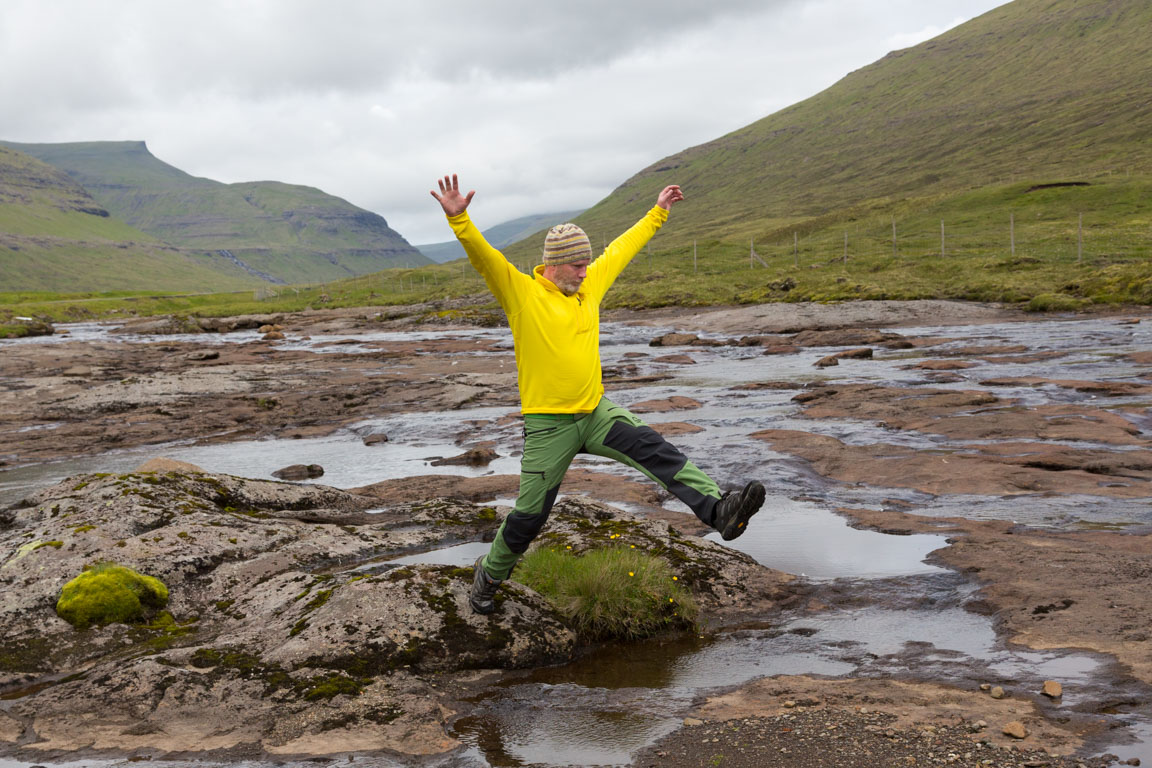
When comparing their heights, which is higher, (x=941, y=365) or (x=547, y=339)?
(x=547, y=339)

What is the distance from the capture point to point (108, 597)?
8453mm

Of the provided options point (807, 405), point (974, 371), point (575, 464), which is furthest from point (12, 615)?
point (974, 371)

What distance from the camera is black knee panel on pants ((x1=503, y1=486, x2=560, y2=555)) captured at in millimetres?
7238

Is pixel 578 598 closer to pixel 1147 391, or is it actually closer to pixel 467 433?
pixel 467 433

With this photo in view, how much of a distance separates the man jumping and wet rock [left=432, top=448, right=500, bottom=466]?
1075 centimetres

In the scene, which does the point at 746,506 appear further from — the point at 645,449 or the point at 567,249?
the point at 567,249

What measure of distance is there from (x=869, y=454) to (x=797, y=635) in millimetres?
9175

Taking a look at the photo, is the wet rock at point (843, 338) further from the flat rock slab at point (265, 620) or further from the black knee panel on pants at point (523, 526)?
the black knee panel on pants at point (523, 526)

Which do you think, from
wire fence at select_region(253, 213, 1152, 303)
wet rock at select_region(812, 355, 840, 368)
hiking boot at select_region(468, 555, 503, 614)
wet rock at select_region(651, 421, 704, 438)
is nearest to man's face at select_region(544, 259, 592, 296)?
hiking boot at select_region(468, 555, 503, 614)

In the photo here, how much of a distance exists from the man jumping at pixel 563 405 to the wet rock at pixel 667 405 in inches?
657

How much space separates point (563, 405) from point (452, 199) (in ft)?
6.09

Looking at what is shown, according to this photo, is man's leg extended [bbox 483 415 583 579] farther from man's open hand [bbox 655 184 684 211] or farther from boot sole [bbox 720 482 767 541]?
man's open hand [bbox 655 184 684 211]

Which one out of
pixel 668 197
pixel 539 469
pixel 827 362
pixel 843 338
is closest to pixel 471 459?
pixel 668 197

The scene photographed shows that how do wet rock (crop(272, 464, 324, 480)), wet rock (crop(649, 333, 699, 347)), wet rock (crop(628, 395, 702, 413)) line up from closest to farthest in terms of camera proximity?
1. wet rock (crop(272, 464, 324, 480))
2. wet rock (crop(628, 395, 702, 413))
3. wet rock (crop(649, 333, 699, 347))
